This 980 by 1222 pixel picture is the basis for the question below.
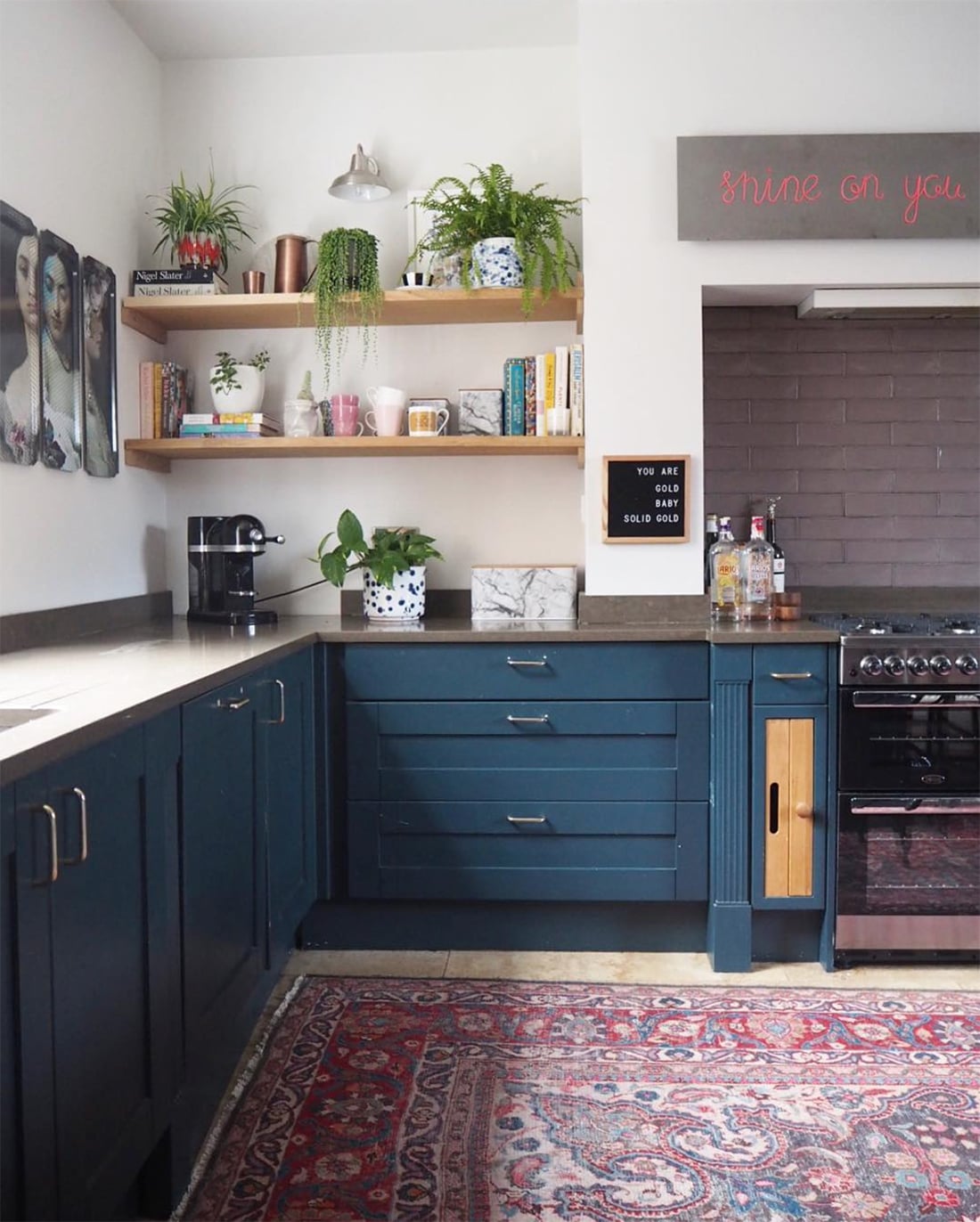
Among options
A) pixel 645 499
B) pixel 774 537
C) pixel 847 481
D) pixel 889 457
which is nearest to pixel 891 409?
pixel 889 457

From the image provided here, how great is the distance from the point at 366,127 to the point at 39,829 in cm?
278

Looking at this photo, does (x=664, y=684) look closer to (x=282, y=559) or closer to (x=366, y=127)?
(x=282, y=559)

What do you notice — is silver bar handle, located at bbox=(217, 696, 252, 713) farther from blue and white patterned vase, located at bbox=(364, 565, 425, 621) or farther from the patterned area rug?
blue and white patterned vase, located at bbox=(364, 565, 425, 621)

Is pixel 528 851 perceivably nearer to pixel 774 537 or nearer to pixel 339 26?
pixel 774 537

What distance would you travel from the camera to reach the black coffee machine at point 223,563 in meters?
3.10

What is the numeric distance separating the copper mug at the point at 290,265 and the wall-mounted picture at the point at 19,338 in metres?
0.80

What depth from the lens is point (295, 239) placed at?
126 inches

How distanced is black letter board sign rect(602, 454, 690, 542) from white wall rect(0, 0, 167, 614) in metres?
1.42

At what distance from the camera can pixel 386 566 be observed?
121 inches

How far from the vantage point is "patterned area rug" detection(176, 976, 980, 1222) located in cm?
178

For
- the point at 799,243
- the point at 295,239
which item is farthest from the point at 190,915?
the point at 799,243

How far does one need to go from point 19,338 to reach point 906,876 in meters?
2.50

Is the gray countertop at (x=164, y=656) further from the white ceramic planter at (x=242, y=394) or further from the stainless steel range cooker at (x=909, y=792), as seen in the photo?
the white ceramic planter at (x=242, y=394)

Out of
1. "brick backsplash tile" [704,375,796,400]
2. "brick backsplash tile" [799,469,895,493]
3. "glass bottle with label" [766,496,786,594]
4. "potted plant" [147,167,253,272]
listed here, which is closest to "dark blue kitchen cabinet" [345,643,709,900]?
"glass bottle with label" [766,496,786,594]
